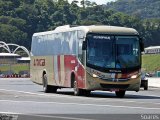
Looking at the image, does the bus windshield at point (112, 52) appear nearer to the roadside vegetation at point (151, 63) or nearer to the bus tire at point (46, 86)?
the bus tire at point (46, 86)

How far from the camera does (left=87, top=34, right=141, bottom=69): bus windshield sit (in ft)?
103

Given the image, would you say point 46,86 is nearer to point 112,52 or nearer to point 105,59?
point 105,59

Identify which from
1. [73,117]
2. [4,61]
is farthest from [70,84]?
[4,61]

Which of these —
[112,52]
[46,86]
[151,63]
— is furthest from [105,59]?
[151,63]

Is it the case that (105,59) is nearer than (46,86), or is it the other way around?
(105,59)

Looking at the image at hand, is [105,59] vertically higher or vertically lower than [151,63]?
higher

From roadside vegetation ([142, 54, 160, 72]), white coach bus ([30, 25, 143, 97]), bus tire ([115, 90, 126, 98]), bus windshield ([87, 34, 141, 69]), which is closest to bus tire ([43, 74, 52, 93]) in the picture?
white coach bus ([30, 25, 143, 97])

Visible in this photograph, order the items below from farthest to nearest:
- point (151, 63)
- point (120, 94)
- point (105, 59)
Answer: point (151, 63)
point (120, 94)
point (105, 59)

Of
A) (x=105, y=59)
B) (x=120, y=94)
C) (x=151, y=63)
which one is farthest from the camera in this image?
(x=151, y=63)

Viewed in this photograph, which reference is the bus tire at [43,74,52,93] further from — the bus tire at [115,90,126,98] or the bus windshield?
the bus windshield

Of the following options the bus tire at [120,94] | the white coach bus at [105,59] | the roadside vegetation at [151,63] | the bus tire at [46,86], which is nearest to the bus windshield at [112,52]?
the white coach bus at [105,59]

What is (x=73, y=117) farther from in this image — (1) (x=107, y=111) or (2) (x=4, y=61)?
(2) (x=4, y=61)

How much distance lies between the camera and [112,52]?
1243 inches

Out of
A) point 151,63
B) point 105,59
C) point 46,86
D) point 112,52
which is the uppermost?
point 112,52
